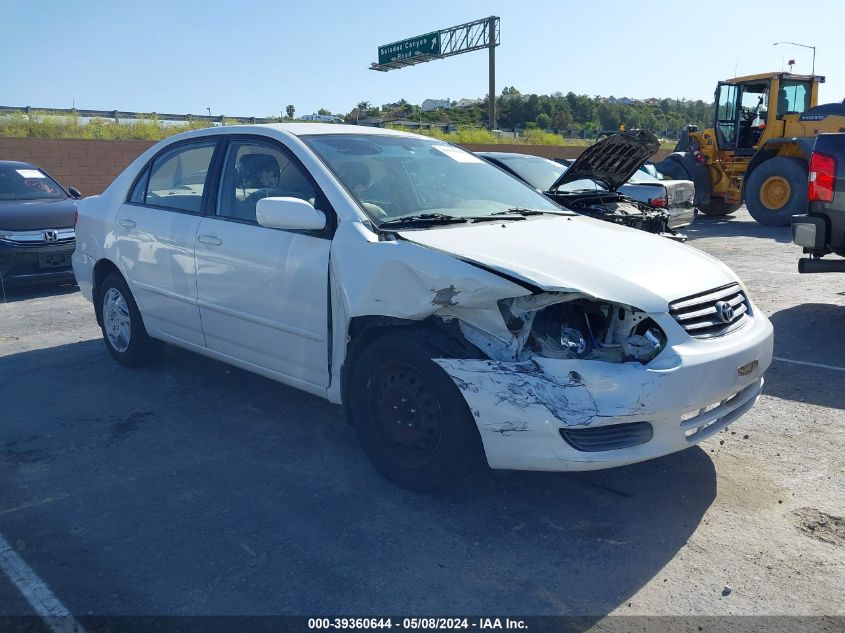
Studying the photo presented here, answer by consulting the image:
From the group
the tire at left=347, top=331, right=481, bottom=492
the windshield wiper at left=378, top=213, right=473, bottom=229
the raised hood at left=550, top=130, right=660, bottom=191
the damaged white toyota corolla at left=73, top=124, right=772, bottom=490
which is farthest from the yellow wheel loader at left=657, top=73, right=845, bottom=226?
the tire at left=347, top=331, right=481, bottom=492

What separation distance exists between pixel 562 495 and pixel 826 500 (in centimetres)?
124

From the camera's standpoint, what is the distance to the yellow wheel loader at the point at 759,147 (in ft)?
48.4

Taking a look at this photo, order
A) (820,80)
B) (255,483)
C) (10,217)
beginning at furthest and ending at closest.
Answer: (820,80)
(10,217)
(255,483)

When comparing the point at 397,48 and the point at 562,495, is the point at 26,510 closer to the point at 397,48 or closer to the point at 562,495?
the point at 562,495

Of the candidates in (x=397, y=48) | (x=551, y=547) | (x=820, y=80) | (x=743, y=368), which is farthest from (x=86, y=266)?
(x=397, y=48)

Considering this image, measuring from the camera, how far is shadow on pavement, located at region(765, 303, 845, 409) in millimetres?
5113

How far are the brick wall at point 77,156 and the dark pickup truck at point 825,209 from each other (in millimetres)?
14406

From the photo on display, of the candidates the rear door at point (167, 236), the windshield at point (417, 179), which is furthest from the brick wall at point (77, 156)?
the windshield at point (417, 179)

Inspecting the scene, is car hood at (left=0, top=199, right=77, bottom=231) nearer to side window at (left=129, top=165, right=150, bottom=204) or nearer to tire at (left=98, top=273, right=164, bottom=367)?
tire at (left=98, top=273, right=164, bottom=367)

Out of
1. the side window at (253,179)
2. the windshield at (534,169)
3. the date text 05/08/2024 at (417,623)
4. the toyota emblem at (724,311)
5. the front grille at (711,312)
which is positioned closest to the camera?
the date text 05/08/2024 at (417,623)

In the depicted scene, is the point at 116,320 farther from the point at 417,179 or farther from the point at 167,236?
the point at 417,179

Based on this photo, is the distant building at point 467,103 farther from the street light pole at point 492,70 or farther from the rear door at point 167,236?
the rear door at point 167,236

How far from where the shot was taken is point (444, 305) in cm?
338

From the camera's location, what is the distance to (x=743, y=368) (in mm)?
3537
